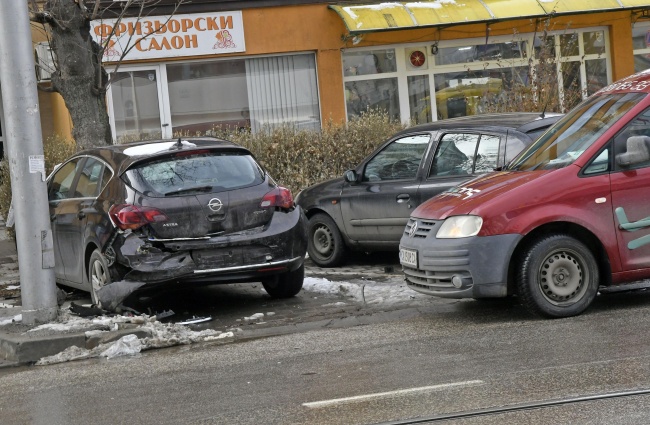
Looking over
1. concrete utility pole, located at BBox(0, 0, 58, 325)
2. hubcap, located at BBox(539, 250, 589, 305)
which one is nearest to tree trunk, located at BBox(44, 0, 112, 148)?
concrete utility pole, located at BBox(0, 0, 58, 325)

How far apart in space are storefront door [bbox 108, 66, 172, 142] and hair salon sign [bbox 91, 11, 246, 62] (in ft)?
1.60

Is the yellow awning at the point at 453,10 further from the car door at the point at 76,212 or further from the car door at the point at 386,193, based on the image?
the car door at the point at 76,212

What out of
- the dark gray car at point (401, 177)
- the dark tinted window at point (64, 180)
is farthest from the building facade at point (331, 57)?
the dark tinted window at point (64, 180)

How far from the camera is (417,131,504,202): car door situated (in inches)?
425

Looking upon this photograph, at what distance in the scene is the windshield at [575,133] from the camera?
8812mm

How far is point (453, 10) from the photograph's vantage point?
2167 cm

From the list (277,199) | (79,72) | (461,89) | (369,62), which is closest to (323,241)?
(277,199)

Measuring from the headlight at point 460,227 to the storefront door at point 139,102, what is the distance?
13.5 m

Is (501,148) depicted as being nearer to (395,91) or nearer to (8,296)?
(8,296)

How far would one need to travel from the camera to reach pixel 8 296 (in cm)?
1206

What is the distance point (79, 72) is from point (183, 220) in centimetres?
491

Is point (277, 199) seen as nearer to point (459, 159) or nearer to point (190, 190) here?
point (190, 190)

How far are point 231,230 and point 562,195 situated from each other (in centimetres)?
299

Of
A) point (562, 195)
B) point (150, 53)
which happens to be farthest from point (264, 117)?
point (562, 195)
